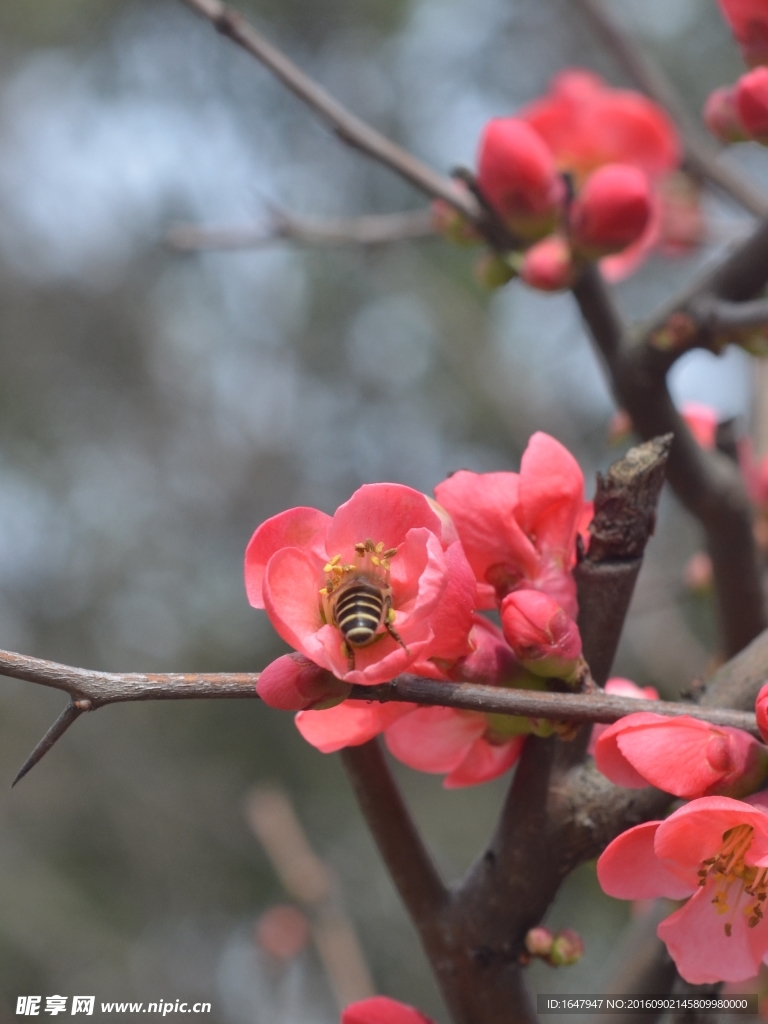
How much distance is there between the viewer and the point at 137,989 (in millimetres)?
3773

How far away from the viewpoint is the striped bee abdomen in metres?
0.42

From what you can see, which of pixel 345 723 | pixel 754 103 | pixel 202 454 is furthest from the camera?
pixel 202 454

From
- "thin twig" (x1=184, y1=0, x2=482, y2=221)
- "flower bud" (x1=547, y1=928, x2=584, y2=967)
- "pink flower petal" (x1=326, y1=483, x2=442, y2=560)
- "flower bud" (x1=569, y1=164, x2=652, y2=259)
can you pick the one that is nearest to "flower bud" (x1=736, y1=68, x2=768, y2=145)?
"flower bud" (x1=569, y1=164, x2=652, y2=259)

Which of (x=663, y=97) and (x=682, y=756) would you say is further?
(x=663, y=97)

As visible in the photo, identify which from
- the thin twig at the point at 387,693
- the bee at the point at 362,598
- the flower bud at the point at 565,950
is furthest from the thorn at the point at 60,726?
the flower bud at the point at 565,950

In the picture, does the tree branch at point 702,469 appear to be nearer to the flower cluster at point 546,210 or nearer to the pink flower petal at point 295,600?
the flower cluster at point 546,210

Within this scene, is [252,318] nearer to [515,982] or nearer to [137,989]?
[137,989]

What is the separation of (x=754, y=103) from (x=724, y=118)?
0.35 feet

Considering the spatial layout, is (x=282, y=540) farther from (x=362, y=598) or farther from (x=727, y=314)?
(x=727, y=314)

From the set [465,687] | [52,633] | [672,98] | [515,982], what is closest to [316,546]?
[465,687]

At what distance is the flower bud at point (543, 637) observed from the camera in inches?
18.0

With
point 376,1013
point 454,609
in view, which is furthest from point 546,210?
point 376,1013

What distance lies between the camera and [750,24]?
2.70 ft

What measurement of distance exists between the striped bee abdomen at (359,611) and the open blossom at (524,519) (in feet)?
0.27
